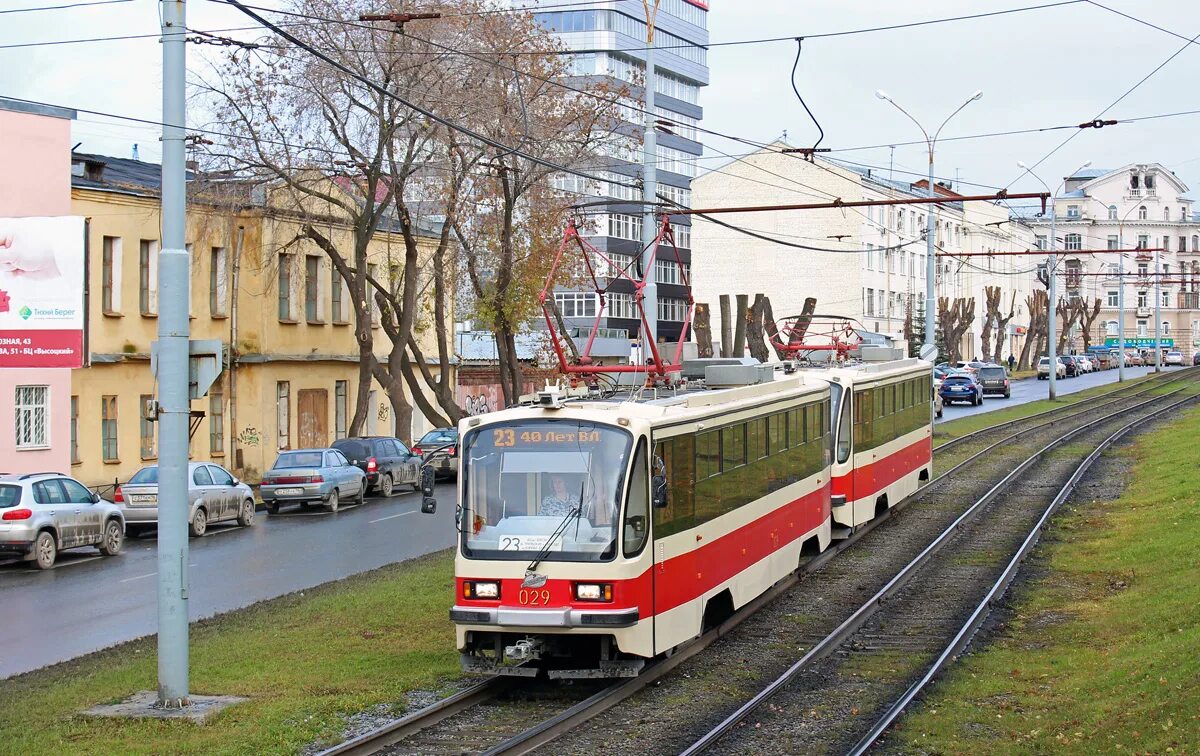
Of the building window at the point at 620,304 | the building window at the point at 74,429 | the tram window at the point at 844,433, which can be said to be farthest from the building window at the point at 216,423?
the building window at the point at 620,304

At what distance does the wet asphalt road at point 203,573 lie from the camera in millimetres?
17344

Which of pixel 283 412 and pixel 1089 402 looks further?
pixel 1089 402

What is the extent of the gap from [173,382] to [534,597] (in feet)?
11.6

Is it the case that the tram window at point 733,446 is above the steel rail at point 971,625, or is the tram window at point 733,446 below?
above

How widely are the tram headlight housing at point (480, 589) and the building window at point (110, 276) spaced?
91.7ft

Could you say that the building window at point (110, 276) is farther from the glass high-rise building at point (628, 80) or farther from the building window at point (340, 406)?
the glass high-rise building at point (628, 80)

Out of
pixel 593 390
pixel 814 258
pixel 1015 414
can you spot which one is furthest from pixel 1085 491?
pixel 814 258

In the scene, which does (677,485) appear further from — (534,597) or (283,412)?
(283,412)

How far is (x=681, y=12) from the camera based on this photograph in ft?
290

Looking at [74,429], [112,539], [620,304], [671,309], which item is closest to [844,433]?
[112,539]

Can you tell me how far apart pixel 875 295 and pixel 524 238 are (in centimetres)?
4621

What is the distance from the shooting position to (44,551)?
23.8 meters

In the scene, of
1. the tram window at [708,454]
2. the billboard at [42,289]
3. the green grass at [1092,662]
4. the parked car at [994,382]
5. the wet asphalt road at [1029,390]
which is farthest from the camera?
the parked car at [994,382]

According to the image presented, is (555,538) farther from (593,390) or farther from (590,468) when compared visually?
(593,390)
